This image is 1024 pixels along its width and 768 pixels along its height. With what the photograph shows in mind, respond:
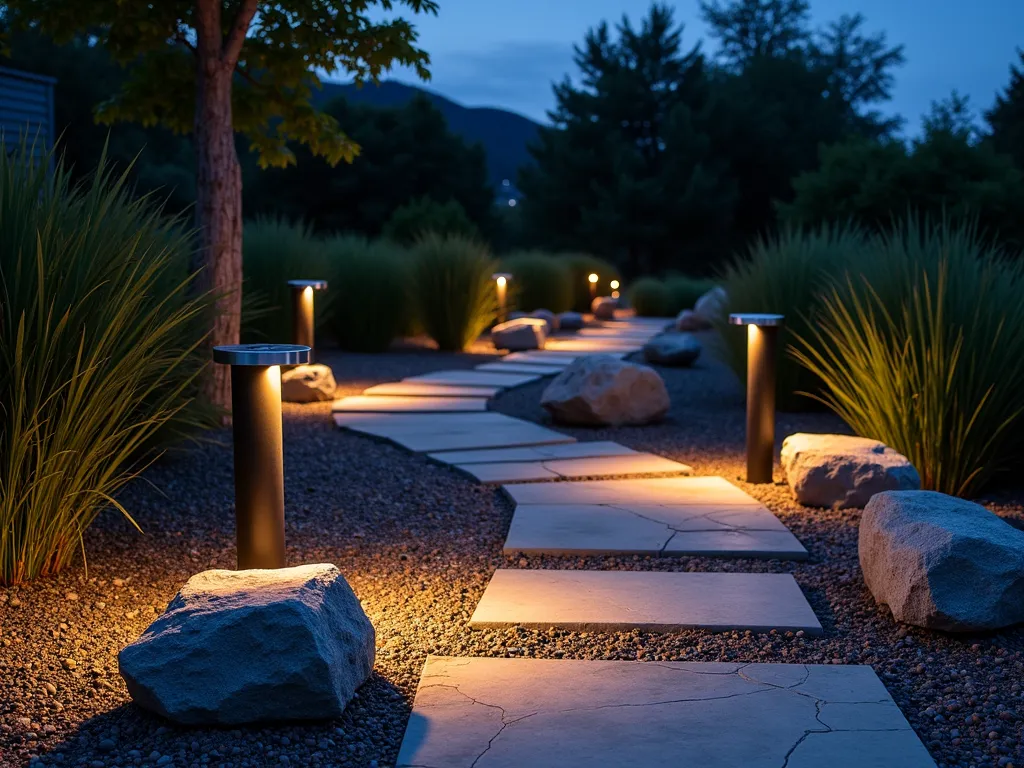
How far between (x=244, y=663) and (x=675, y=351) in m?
7.13

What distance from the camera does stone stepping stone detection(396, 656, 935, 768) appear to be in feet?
5.82

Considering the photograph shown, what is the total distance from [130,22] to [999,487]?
5043 millimetres

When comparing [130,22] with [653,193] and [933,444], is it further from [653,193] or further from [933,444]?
[653,193]

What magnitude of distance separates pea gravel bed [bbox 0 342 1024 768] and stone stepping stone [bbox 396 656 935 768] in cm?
8

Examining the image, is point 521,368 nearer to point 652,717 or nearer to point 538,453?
point 538,453

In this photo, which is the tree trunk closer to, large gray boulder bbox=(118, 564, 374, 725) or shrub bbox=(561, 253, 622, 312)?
large gray boulder bbox=(118, 564, 374, 725)

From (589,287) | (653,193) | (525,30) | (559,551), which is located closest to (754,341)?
(559,551)

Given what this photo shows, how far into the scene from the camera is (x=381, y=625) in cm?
251

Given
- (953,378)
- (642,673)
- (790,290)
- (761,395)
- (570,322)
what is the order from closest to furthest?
(642,673) < (953,378) < (761,395) < (790,290) < (570,322)

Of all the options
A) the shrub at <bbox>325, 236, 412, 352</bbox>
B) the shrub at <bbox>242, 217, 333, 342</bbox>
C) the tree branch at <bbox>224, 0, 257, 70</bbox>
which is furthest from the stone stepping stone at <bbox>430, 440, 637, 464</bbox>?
the shrub at <bbox>325, 236, 412, 352</bbox>

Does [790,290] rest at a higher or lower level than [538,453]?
higher

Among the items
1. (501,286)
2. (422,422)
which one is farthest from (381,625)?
(501,286)

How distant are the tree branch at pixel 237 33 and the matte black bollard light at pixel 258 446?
3.27 metres

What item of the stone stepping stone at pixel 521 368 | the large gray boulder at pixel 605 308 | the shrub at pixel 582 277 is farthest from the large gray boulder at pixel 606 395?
the shrub at pixel 582 277
